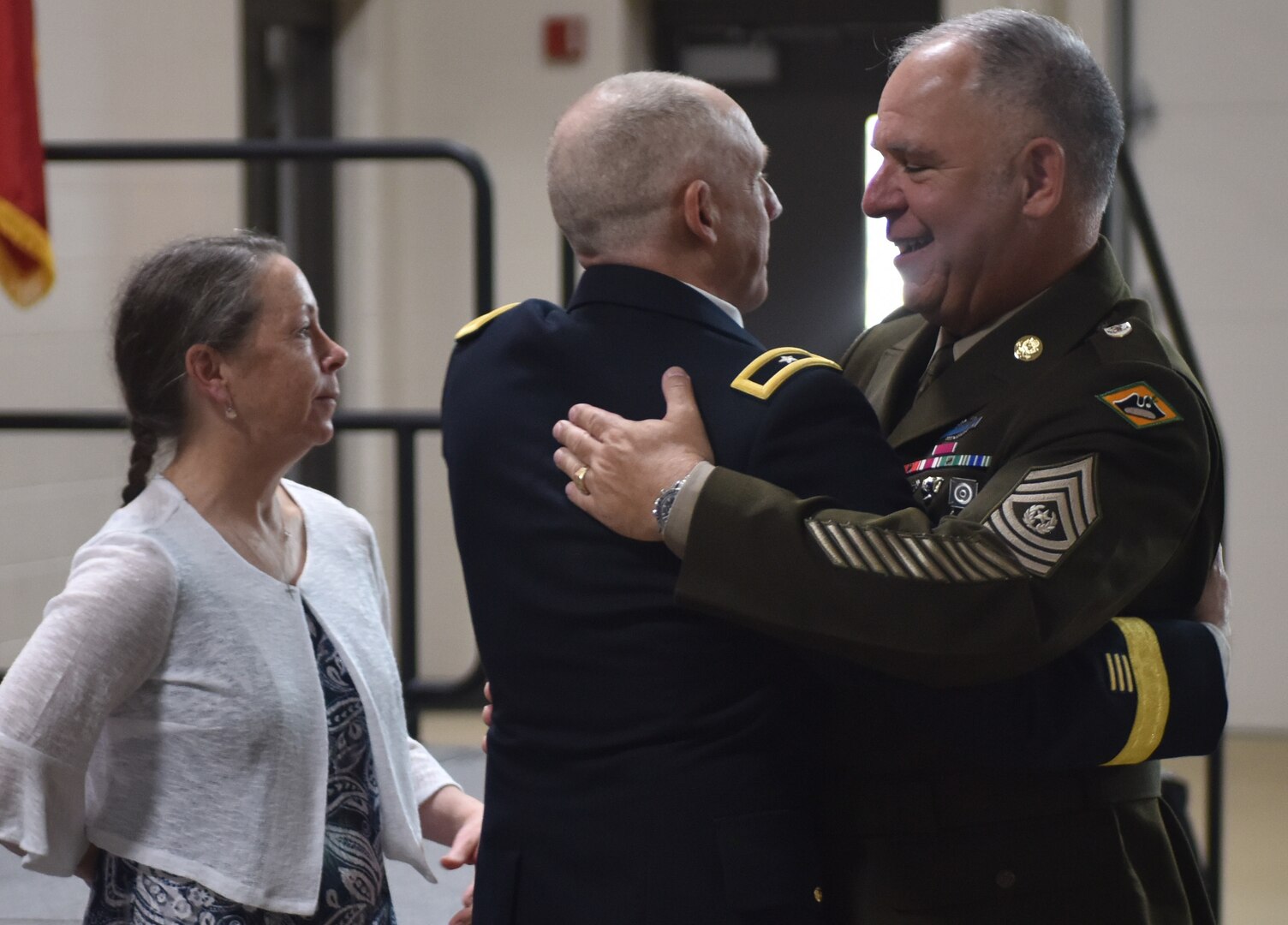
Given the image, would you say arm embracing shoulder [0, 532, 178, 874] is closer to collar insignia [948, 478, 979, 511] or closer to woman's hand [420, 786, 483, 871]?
woman's hand [420, 786, 483, 871]

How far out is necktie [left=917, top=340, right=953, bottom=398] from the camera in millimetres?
1293

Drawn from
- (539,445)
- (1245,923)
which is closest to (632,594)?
(539,445)

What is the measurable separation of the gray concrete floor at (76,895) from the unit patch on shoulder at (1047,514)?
1179 mm

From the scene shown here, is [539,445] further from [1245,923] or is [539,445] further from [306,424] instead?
[1245,923]

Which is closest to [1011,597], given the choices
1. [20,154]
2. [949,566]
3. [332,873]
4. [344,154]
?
[949,566]

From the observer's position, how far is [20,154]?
9.23ft

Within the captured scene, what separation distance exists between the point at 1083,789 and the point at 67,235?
326 cm

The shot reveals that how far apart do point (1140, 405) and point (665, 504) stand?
346 millimetres

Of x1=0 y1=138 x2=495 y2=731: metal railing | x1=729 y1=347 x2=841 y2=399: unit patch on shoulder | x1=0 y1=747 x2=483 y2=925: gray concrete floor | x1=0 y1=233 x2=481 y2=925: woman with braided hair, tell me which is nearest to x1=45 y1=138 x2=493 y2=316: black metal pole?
x1=0 y1=138 x2=495 y2=731: metal railing

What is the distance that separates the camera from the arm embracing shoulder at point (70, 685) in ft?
4.16

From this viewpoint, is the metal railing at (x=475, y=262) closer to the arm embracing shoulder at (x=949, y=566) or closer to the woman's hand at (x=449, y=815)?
the woman's hand at (x=449, y=815)

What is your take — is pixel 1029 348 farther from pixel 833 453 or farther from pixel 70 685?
pixel 70 685

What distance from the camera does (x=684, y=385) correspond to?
1.10 metres

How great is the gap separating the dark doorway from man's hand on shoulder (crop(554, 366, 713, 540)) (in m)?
3.77
